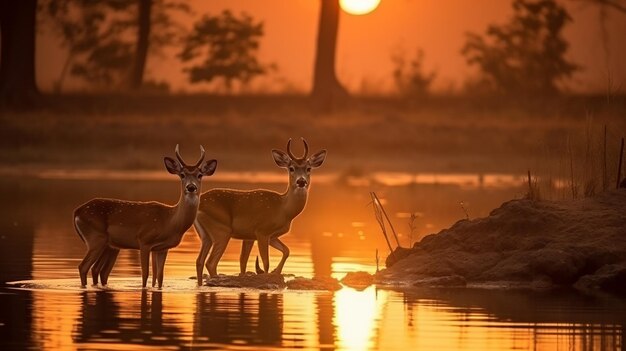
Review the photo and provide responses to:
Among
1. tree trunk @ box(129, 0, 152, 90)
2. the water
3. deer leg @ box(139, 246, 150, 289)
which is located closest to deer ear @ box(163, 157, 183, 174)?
deer leg @ box(139, 246, 150, 289)

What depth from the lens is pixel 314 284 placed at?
21.7 meters

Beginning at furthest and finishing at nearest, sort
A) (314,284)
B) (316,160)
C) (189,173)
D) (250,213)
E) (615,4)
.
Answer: (615,4), (316,160), (250,213), (314,284), (189,173)

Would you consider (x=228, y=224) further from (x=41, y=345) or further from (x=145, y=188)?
(x=145, y=188)

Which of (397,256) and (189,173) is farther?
(397,256)

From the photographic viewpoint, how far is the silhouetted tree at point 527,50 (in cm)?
6475

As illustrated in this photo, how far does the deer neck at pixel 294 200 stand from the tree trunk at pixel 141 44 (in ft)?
137

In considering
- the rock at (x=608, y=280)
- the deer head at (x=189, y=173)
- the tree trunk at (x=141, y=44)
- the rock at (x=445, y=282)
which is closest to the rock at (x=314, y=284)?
the rock at (x=445, y=282)

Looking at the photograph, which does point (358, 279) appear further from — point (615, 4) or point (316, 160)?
point (615, 4)

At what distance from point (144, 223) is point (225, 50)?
44.5m

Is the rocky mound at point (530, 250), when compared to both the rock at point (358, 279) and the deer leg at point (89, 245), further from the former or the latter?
the deer leg at point (89, 245)

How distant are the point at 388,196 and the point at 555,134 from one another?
12242mm

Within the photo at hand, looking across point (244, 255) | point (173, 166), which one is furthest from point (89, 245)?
point (244, 255)

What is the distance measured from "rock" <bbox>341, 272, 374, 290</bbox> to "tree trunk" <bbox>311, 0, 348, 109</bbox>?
36.0 metres

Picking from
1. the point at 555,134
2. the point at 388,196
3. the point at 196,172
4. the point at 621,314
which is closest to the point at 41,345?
the point at 196,172
